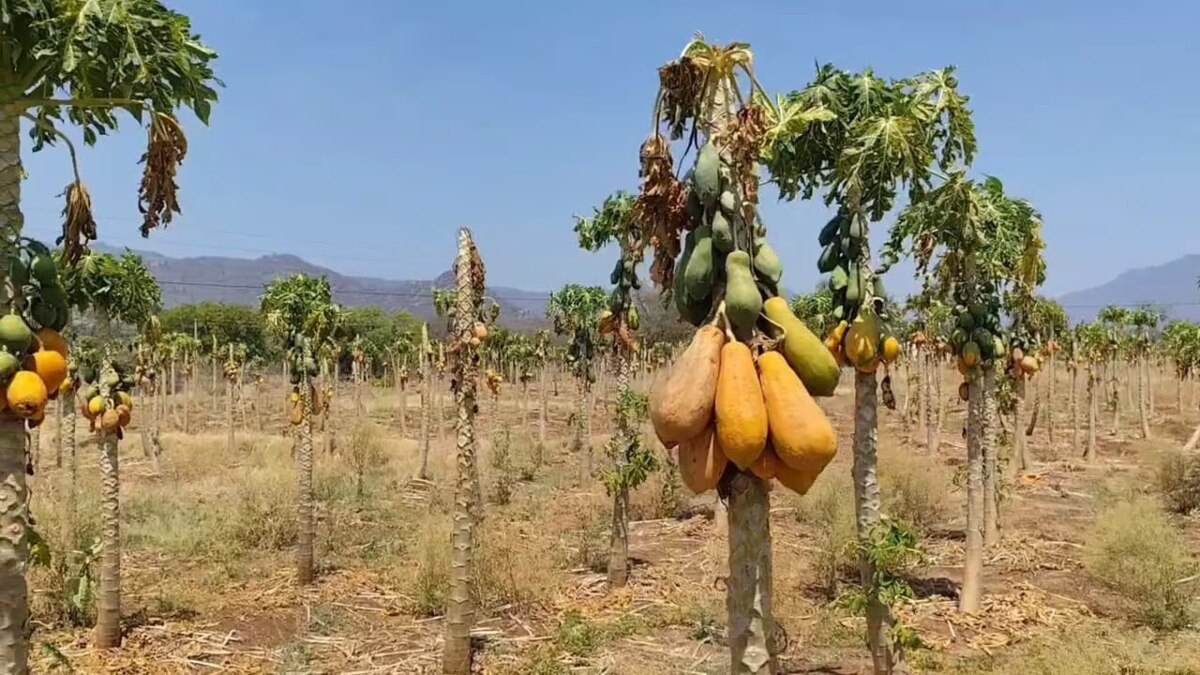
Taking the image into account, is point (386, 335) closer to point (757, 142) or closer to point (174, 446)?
point (174, 446)

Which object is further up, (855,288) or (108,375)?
(855,288)

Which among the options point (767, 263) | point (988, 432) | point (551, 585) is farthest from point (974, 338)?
point (767, 263)

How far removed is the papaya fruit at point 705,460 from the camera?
287cm

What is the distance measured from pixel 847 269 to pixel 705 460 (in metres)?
5.12

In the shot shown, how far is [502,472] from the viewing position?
24.3m

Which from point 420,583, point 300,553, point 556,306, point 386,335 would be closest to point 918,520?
point 420,583

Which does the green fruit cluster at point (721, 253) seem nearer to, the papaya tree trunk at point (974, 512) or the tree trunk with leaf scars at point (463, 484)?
the tree trunk with leaf scars at point (463, 484)

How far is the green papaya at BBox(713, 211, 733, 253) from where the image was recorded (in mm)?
3043

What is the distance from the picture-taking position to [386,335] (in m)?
77.2

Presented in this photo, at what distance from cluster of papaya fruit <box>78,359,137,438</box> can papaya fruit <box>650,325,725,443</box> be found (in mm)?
9585

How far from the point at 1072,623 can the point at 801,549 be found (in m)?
4.84

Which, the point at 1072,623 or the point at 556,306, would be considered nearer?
the point at 1072,623

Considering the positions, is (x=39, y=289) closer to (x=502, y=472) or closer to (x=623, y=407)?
(x=623, y=407)

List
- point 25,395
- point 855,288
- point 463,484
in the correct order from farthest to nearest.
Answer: point 463,484 → point 855,288 → point 25,395
